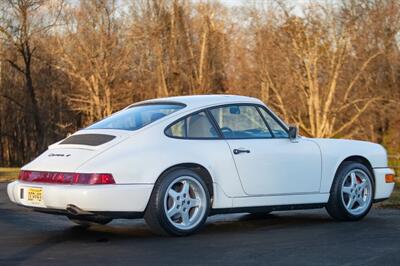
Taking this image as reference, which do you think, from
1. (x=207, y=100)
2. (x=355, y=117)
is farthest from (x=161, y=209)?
(x=355, y=117)

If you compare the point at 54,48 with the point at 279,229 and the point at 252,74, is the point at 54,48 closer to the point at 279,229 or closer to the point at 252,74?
the point at 252,74

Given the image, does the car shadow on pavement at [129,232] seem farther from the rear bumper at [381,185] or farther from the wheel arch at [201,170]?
the rear bumper at [381,185]

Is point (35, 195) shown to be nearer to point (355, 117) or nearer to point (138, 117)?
point (138, 117)

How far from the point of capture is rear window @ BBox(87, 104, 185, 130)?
7.92m

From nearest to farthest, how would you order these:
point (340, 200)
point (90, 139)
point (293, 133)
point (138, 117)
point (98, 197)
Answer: point (98, 197)
point (90, 139)
point (138, 117)
point (293, 133)
point (340, 200)

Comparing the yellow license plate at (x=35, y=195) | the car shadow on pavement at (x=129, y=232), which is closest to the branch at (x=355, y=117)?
the car shadow on pavement at (x=129, y=232)

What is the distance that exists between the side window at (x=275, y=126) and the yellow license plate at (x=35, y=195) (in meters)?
2.73

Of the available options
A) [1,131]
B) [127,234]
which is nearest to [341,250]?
[127,234]

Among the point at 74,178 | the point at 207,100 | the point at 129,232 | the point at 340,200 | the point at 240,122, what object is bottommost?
the point at 129,232

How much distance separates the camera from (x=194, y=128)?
314 inches

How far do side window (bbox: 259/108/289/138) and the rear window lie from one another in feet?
3.46

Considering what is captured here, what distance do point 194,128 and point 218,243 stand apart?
143 centimetres

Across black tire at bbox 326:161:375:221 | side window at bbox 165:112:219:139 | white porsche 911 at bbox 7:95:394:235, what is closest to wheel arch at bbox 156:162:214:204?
white porsche 911 at bbox 7:95:394:235

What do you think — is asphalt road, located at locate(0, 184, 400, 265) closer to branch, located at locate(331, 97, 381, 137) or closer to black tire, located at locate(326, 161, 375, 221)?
black tire, located at locate(326, 161, 375, 221)
